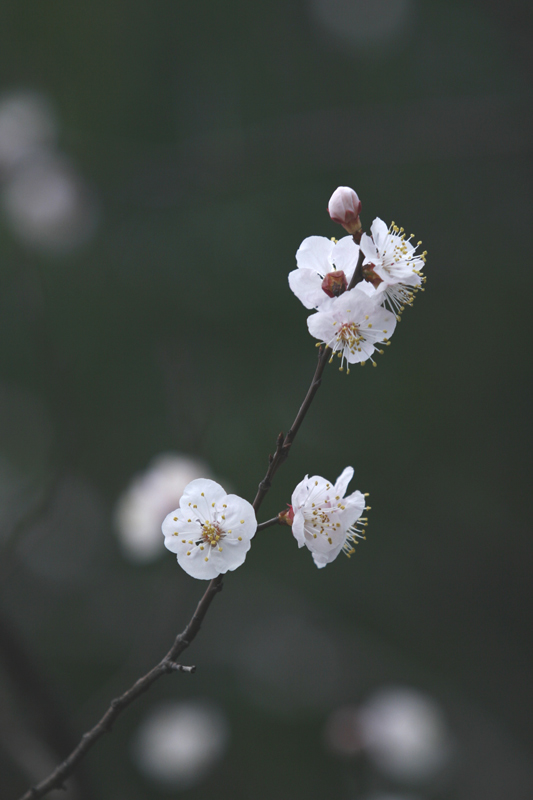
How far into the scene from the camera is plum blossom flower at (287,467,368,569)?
2.62 feet

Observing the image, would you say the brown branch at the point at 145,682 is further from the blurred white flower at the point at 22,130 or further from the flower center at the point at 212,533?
the blurred white flower at the point at 22,130

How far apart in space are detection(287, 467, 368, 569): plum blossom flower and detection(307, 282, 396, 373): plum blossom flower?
17cm

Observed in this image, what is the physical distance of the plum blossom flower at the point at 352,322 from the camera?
0.75 metres

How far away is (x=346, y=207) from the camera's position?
0.79 metres

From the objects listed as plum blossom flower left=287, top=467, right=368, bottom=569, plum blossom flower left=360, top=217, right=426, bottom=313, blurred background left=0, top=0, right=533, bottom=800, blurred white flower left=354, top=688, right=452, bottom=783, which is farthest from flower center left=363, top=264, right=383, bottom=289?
blurred background left=0, top=0, right=533, bottom=800

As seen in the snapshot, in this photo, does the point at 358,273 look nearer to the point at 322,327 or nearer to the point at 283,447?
the point at 322,327

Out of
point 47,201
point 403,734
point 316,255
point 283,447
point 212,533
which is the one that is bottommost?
point 403,734

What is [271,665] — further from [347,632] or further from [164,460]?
[164,460]

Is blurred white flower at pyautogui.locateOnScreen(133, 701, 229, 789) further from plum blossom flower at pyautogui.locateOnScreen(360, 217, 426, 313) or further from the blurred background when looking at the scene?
plum blossom flower at pyautogui.locateOnScreen(360, 217, 426, 313)

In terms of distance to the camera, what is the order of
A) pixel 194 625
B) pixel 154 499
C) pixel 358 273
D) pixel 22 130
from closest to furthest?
1. pixel 194 625
2. pixel 358 273
3. pixel 154 499
4. pixel 22 130

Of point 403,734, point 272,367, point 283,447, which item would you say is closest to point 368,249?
point 283,447

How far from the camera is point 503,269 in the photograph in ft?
14.3

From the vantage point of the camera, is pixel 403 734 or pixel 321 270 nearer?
pixel 321 270

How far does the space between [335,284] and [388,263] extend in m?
0.08
